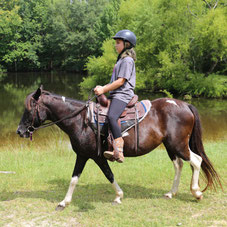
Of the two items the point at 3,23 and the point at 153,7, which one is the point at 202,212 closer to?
the point at 153,7

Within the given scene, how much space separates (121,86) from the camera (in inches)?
175

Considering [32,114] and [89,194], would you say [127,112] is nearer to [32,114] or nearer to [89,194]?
[32,114]

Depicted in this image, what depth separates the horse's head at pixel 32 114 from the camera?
435cm

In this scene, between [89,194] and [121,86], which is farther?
[89,194]

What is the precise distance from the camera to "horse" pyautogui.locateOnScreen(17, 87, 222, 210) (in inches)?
175

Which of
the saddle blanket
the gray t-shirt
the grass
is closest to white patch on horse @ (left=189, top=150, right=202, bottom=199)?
the grass

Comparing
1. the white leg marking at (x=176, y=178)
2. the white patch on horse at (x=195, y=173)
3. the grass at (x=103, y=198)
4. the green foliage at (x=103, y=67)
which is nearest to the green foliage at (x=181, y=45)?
the green foliage at (x=103, y=67)

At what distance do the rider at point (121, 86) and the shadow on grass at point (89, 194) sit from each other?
1178 millimetres

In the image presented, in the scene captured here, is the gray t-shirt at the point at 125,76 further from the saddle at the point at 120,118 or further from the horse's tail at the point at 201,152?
the horse's tail at the point at 201,152

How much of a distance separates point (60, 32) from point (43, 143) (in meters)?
45.4

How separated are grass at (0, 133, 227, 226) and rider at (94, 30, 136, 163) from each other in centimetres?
100

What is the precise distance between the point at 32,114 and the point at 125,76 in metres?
1.64

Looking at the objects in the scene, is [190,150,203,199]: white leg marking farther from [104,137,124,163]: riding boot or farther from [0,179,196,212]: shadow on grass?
[104,137,124,163]: riding boot

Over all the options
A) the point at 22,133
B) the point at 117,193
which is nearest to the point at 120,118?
the point at 117,193
